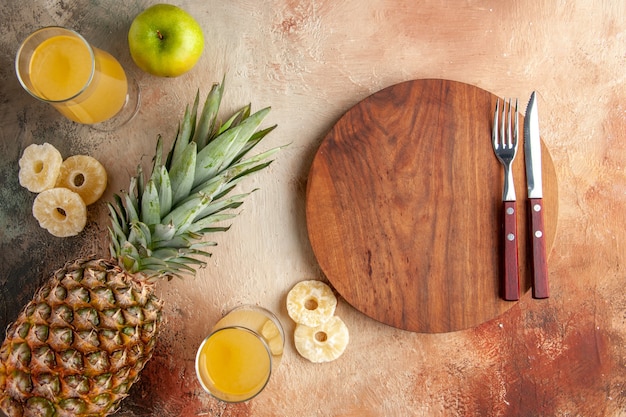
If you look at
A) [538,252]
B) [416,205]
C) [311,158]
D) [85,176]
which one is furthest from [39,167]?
[538,252]

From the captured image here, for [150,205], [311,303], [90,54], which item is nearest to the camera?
[150,205]

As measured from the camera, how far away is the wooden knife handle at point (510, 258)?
4.67 feet

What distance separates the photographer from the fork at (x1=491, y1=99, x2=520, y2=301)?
4.67 ft

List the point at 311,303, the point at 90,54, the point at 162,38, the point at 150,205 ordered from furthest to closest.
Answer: the point at 311,303 < the point at 162,38 < the point at 90,54 < the point at 150,205

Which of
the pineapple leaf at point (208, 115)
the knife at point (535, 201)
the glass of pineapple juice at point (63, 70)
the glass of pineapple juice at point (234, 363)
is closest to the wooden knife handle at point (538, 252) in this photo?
the knife at point (535, 201)

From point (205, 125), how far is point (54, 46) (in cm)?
47

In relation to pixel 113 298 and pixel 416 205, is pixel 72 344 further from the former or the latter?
pixel 416 205

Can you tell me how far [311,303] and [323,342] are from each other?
4.4 inches

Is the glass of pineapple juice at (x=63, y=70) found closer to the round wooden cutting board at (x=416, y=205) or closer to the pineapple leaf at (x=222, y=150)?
the pineapple leaf at (x=222, y=150)

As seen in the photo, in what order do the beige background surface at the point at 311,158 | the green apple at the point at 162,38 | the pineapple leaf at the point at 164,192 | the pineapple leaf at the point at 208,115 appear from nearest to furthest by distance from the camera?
the pineapple leaf at the point at 164,192
the pineapple leaf at the point at 208,115
the green apple at the point at 162,38
the beige background surface at the point at 311,158

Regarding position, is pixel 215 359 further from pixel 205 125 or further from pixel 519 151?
pixel 519 151

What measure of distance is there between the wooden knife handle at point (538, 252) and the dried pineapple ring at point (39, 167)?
1.29 meters

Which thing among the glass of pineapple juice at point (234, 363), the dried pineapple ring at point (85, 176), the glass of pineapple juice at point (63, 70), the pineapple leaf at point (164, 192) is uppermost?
the glass of pineapple juice at point (63, 70)

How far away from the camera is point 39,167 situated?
58.9 inches
